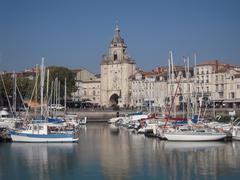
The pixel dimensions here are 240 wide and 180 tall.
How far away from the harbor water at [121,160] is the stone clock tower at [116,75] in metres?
64.7

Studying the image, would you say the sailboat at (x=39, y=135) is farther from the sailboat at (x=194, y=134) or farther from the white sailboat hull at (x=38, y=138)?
the sailboat at (x=194, y=134)

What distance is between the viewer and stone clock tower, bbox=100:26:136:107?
11406 centimetres

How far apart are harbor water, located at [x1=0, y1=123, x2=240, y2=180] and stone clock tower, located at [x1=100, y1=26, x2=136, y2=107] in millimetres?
64718

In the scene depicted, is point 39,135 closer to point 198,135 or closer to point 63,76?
point 198,135

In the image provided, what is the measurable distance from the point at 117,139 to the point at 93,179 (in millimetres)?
24121

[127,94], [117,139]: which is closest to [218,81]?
[127,94]

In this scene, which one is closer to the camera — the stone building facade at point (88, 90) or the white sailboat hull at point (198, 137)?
the white sailboat hull at point (198, 137)

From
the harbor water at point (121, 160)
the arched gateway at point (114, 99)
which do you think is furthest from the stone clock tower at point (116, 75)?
the harbor water at point (121, 160)

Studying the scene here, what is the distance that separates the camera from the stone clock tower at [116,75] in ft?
374

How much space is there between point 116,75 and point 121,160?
257 feet

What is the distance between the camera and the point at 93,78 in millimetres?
137375

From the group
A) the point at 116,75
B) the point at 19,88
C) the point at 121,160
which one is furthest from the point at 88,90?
the point at 121,160

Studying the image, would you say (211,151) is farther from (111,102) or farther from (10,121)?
(111,102)

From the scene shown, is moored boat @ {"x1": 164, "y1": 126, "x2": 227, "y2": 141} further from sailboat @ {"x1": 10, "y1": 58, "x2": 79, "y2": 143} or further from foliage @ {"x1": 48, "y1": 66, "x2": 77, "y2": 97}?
foliage @ {"x1": 48, "y1": 66, "x2": 77, "y2": 97}
